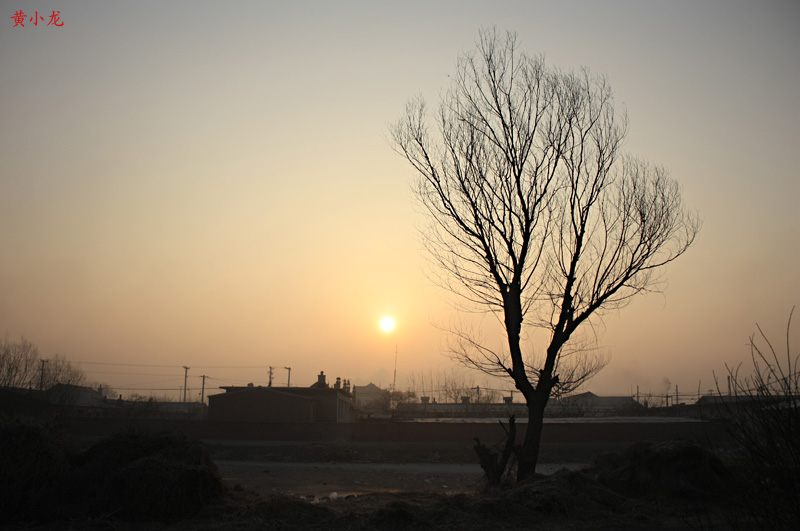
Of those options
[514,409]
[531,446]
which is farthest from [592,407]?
[531,446]

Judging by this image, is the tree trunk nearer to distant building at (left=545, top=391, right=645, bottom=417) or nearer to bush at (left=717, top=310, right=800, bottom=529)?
bush at (left=717, top=310, right=800, bottom=529)

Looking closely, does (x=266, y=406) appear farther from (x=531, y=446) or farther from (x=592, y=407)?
(x=592, y=407)

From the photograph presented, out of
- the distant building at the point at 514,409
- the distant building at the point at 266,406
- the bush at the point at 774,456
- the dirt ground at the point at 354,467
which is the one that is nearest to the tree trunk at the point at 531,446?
the dirt ground at the point at 354,467

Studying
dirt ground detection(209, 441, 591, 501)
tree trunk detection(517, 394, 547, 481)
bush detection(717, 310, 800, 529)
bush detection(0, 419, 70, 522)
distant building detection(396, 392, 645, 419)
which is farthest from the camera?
distant building detection(396, 392, 645, 419)

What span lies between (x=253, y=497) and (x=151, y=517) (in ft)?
7.17

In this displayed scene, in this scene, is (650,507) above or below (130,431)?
below

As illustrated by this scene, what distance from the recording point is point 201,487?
31.7ft

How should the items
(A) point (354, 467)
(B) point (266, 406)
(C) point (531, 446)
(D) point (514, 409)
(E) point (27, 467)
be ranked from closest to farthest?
(E) point (27, 467), (C) point (531, 446), (A) point (354, 467), (B) point (266, 406), (D) point (514, 409)

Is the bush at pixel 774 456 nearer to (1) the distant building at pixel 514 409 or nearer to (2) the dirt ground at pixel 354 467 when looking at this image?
(2) the dirt ground at pixel 354 467

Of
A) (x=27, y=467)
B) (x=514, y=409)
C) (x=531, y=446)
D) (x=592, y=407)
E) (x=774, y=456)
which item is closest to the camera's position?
(x=774, y=456)

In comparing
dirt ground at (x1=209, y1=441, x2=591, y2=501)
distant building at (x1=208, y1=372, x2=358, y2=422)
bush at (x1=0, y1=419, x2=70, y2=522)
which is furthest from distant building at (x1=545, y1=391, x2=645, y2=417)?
bush at (x1=0, y1=419, x2=70, y2=522)

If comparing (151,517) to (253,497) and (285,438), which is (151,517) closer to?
(253,497)

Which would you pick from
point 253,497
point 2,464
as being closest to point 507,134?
point 253,497

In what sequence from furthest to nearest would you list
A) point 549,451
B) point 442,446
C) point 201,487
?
point 442,446
point 549,451
point 201,487
